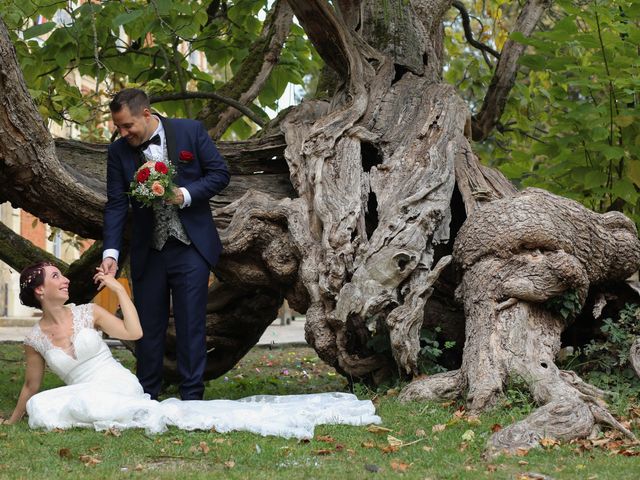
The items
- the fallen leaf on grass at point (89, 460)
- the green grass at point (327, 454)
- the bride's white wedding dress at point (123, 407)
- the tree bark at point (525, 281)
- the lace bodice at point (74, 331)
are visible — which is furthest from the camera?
the lace bodice at point (74, 331)

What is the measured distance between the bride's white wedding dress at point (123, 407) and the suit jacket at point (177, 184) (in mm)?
869

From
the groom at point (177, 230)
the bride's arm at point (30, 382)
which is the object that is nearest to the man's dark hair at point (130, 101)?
the groom at point (177, 230)

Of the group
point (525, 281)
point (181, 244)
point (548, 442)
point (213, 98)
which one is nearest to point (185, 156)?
point (181, 244)

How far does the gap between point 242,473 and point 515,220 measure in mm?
3706

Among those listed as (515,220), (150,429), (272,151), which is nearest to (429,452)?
(150,429)

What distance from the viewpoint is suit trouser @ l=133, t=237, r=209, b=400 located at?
8.16 metres

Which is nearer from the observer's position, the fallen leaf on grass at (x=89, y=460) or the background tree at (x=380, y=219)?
the fallen leaf on grass at (x=89, y=460)

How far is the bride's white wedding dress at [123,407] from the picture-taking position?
6.88 metres

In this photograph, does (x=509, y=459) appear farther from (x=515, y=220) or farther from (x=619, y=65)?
(x=619, y=65)

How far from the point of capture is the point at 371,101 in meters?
10.1

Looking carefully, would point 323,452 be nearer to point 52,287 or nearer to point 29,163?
point 52,287

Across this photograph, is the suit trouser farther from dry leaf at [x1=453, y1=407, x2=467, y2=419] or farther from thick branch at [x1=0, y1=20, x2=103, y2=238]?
dry leaf at [x1=453, y1=407, x2=467, y2=419]

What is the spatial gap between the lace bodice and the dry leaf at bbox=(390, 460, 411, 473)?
9.72 ft

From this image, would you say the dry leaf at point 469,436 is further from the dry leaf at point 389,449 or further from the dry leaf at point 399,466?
the dry leaf at point 399,466
